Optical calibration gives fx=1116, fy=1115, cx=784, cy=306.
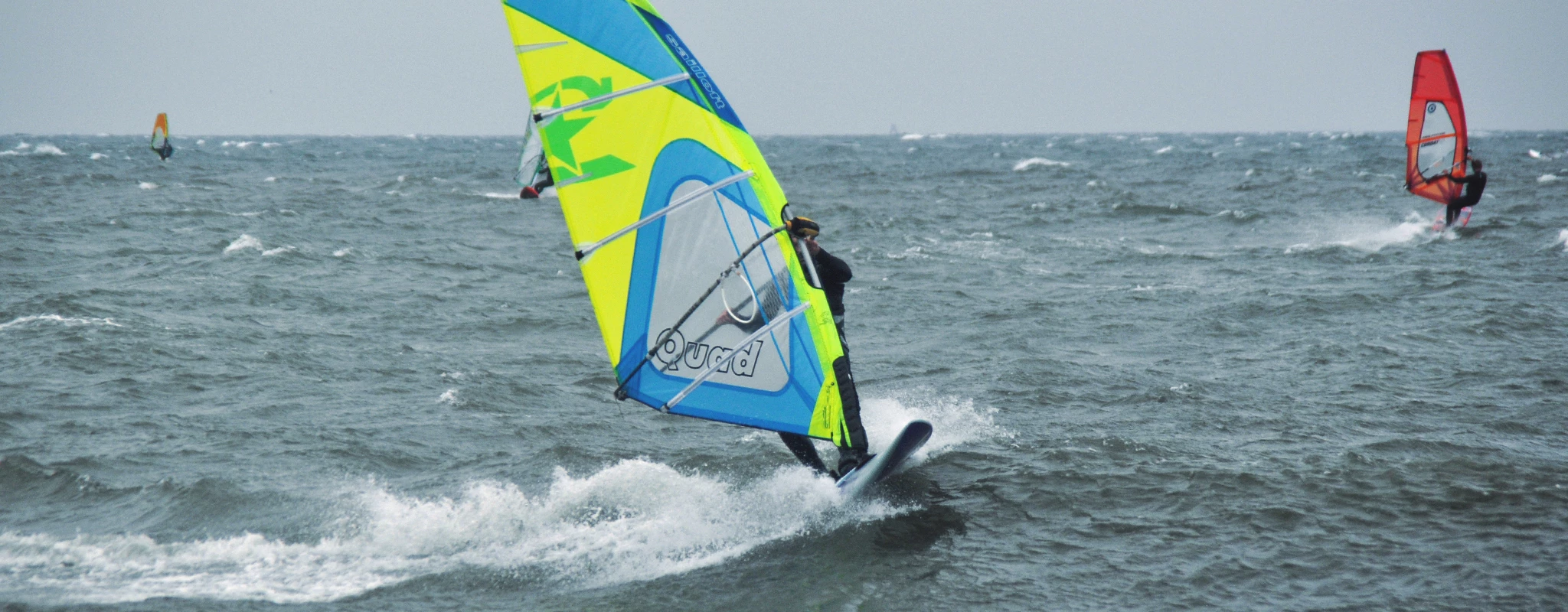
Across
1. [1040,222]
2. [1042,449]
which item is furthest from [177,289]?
[1040,222]

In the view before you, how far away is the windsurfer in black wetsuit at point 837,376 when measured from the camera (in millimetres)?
6660

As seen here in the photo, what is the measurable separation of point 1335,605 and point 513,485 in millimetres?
5226

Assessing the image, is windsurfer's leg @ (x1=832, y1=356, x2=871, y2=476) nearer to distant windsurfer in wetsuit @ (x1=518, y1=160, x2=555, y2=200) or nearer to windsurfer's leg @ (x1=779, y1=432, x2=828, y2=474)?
windsurfer's leg @ (x1=779, y1=432, x2=828, y2=474)

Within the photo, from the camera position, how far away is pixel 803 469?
25.9 feet

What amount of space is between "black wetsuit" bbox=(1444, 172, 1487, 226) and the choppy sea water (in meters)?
0.98

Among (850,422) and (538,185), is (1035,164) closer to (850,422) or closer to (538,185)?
(538,185)

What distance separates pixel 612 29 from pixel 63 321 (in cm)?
1012

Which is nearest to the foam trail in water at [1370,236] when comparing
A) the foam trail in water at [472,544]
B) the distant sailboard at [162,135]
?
the foam trail in water at [472,544]

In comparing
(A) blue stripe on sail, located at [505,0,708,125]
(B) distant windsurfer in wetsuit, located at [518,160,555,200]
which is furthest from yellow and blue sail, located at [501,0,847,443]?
(B) distant windsurfer in wetsuit, located at [518,160,555,200]

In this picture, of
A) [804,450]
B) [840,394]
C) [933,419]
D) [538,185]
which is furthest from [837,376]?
[538,185]

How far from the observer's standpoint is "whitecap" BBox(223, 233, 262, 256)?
19156mm

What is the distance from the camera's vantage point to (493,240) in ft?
72.5

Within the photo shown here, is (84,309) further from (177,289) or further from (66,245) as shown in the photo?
(66,245)

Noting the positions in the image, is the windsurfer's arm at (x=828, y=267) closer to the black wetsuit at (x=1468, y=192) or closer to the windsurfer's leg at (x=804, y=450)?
the windsurfer's leg at (x=804, y=450)
